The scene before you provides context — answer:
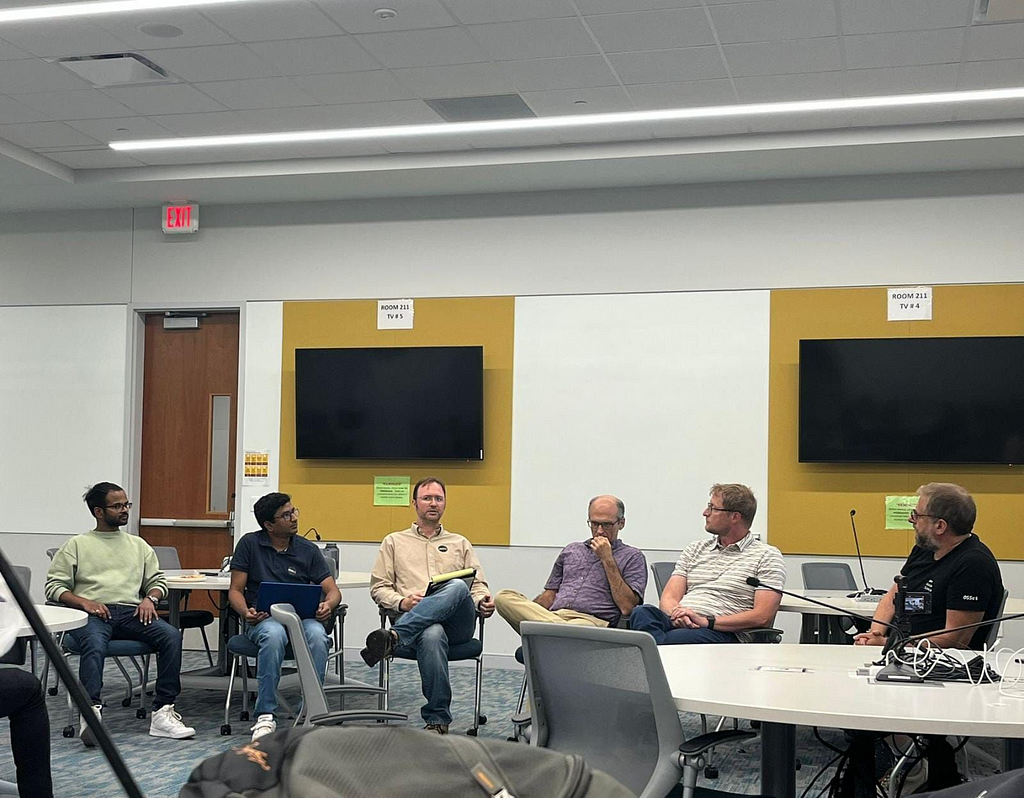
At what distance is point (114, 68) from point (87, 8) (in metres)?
0.80

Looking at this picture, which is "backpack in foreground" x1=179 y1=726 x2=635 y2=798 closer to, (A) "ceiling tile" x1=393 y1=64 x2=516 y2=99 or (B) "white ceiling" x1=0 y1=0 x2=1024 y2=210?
(B) "white ceiling" x1=0 y1=0 x2=1024 y2=210

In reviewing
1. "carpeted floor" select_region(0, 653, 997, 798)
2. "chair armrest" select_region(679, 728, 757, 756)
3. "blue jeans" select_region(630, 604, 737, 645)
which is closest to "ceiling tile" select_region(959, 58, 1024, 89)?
"blue jeans" select_region(630, 604, 737, 645)

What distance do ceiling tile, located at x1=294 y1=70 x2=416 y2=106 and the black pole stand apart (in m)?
5.41

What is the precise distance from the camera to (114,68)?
241 inches

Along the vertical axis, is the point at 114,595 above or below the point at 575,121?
below

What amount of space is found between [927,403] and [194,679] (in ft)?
15.7

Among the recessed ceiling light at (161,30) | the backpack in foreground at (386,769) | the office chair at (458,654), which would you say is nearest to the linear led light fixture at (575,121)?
the recessed ceiling light at (161,30)

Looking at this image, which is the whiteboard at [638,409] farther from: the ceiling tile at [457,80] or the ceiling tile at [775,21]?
the ceiling tile at [775,21]

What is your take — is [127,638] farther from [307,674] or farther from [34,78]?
[34,78]

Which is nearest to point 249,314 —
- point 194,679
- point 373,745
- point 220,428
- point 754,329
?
point 220,428

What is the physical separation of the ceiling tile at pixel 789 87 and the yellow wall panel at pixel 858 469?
1678 millimetres

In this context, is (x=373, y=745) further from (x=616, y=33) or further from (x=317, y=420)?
(x=317, y=420)

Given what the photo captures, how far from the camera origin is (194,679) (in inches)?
252

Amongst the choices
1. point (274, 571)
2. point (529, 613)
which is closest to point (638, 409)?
point (529, 613)
